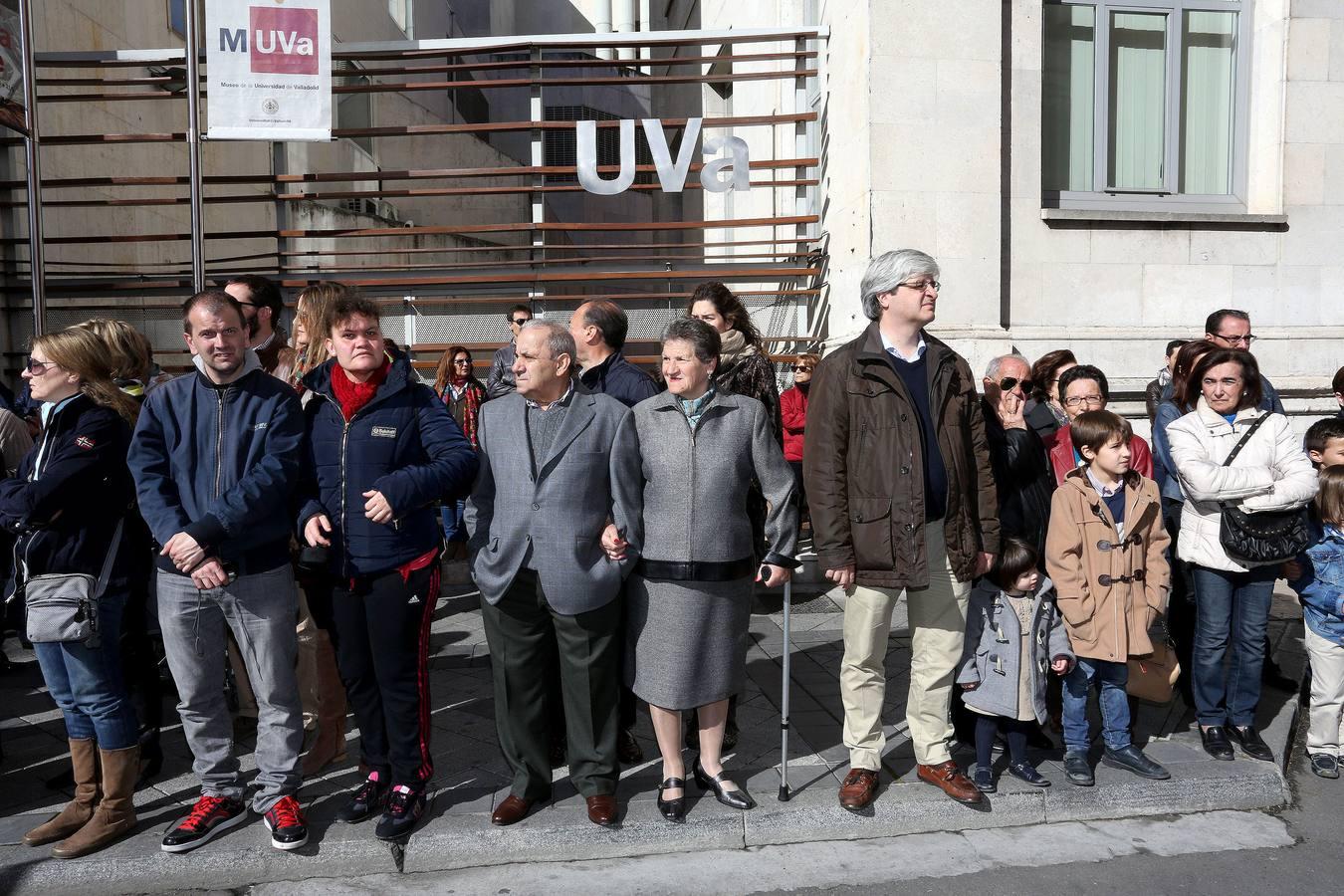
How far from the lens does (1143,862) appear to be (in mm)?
3758

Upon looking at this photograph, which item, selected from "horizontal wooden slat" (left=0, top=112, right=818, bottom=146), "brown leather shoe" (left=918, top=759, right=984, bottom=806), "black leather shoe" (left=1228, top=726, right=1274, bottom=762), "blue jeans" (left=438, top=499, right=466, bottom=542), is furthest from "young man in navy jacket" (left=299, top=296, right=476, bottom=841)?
"horizontal wooden slat" (left=0, top=112, right=818, bottom=146)

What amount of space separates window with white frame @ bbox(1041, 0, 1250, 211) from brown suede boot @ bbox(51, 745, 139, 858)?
7883 mm

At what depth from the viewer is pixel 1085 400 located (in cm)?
485

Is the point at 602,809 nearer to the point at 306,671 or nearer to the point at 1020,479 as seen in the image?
the point at 306,671

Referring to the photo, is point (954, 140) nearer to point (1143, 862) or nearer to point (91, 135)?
point (1143, 862)

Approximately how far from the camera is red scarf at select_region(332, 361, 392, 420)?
379 centimetres

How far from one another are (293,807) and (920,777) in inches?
97.8

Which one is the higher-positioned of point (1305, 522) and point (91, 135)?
point (91, 135)

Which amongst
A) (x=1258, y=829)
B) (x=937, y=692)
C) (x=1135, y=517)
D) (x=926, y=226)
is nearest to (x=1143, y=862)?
(x=1258, y=829)

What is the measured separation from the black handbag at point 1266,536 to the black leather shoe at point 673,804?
8.65 ft

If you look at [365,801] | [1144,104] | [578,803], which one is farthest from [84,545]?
[1144,104]

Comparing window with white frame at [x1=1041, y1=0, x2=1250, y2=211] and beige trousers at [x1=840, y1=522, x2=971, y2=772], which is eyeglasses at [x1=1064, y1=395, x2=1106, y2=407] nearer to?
beige trousers at [x1=840, y1=522, x2=971, y2=772]

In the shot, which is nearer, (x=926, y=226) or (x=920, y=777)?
(x=920, y=777)

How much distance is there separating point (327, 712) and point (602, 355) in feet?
6.43
